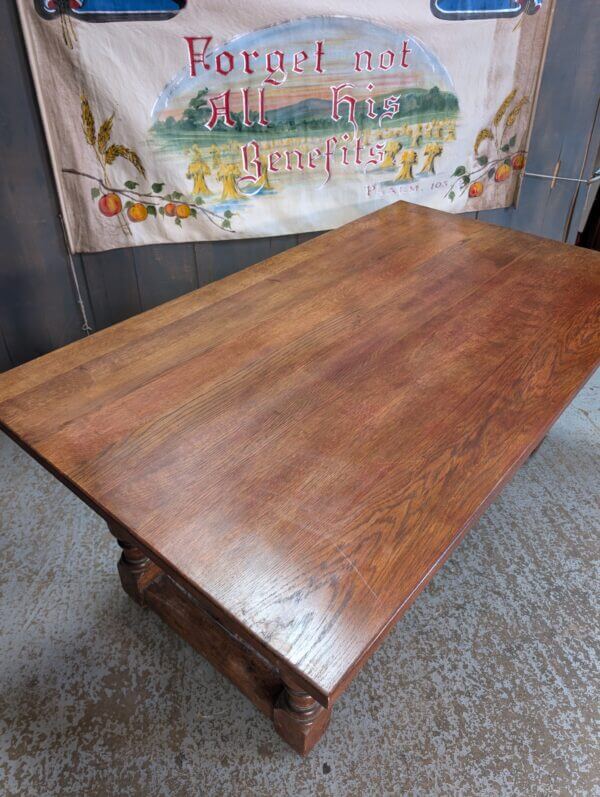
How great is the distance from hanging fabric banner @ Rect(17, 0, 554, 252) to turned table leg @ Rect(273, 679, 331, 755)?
1605 millimetres

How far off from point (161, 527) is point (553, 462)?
1520 millimetres

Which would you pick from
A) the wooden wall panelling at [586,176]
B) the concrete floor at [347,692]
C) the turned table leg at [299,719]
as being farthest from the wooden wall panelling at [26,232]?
the wooden wall panelling at [586,176]

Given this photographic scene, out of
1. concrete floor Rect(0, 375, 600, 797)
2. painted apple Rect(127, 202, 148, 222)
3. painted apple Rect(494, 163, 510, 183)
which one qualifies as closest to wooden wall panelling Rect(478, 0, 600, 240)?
painted apple Rect(494, 163, 510, 183)

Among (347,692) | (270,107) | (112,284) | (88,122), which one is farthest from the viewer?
(112,284)

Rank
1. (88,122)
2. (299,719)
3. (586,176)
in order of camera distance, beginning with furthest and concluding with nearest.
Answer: (586,176)
(88,122)
(299,719)

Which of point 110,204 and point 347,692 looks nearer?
point 347,692

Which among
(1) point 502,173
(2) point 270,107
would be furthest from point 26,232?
(1) point 502,173

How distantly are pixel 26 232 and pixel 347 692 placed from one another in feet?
5.58

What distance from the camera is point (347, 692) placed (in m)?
1.31

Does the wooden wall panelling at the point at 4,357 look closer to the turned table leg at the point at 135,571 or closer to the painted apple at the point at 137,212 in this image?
the painted apple at the point at 137,212

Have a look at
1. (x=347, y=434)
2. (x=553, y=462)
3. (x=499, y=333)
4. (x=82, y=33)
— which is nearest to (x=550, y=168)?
(x=553, y=462)

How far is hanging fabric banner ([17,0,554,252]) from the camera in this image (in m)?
1.72

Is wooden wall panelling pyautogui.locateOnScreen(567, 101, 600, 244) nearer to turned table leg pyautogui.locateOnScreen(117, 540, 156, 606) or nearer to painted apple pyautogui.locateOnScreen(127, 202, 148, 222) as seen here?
painted apple pyautogui.locateOnScreen(127, 202, 148, 222)

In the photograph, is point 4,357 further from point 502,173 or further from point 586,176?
point 586,176
